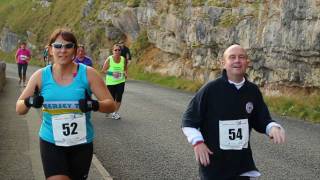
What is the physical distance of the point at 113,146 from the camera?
927cm

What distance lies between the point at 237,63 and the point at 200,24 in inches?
713

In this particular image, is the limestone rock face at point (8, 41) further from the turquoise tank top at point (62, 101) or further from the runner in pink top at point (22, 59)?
the turquoise tank top at point (62, 101)

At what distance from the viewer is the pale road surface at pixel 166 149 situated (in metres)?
7.58

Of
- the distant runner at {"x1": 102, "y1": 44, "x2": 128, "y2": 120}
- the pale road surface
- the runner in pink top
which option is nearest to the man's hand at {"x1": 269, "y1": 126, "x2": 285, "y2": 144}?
the pale road surface

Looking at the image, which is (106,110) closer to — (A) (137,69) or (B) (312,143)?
(B) (312,143)

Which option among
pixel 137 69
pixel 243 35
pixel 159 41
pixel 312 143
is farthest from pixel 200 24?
pixel 312 143

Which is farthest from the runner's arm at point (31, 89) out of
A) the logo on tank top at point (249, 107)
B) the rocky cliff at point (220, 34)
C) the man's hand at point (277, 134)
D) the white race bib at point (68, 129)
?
the rocky cliff at point (220, 34)

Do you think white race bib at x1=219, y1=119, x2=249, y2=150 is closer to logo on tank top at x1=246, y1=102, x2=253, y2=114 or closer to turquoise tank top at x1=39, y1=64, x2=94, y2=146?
logo on tank top at x1=246, y1=102, x2=253, y2=114

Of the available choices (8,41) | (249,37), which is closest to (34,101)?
(249,37)

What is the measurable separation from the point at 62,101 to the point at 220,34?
1660 cm

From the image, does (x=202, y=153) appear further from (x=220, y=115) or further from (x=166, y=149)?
(x=166, y=149)

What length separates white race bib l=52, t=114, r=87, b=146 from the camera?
15.2 feet

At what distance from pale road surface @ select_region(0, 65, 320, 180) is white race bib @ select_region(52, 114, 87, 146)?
2.59 meters

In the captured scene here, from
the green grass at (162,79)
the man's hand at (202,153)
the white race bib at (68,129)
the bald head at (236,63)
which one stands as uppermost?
the bald head at (236,63)
